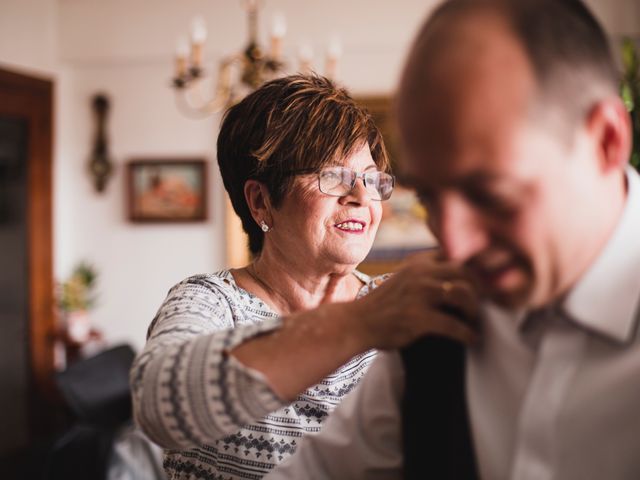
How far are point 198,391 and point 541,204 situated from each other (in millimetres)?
500

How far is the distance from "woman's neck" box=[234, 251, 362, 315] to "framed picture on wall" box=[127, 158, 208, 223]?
130 inches

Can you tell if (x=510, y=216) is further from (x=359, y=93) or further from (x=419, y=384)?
(x=359, y=93)

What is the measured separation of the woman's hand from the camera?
882 mm

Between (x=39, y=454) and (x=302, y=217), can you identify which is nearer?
(x=302, y=217)

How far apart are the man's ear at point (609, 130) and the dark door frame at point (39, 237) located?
452 cm

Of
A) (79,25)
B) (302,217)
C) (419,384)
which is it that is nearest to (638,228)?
(419,384)

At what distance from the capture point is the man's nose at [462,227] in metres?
0.74

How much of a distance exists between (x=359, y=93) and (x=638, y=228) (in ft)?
A: 12.6

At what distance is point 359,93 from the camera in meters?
4.54

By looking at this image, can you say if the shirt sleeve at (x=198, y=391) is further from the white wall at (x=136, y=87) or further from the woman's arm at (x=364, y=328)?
the white wall at (x=136, y=87)

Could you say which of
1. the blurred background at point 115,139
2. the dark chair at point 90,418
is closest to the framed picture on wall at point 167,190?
the blurred background at point 115,139

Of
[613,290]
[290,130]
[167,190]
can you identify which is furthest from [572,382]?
[167,190]

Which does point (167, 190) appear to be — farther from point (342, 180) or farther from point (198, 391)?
point (198, 391)

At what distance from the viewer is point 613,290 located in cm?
80
